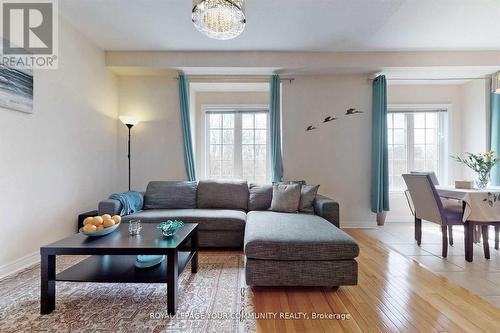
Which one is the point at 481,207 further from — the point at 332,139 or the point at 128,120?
the point at 128,120

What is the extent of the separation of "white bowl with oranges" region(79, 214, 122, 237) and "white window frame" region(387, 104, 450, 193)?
178 inches

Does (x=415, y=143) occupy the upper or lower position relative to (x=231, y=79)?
lower

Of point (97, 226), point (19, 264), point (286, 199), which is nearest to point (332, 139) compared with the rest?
point (286, 199)

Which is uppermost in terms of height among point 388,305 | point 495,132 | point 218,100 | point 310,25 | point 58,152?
point 310,25

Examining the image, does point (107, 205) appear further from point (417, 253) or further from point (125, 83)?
point (417, 253)

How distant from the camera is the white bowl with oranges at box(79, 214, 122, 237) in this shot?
1.88 metres

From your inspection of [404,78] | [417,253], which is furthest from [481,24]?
[417,253]

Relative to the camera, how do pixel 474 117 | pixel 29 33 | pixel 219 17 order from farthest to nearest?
pixel 474 117, pixel 29 33, pixel 219 17

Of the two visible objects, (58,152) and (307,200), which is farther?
(307,200)

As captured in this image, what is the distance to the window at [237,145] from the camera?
15.4ft

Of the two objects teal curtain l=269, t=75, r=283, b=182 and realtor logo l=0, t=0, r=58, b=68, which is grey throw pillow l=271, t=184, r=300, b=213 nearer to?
teal curtain l=269, t=75, r=283, b=182

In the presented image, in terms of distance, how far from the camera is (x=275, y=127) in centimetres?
411

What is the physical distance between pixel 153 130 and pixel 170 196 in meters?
1.29

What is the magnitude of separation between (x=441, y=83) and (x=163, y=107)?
193 inches
